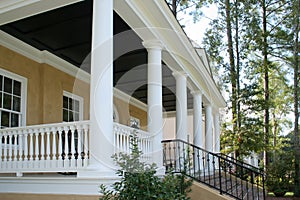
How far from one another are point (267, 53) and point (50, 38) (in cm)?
1347

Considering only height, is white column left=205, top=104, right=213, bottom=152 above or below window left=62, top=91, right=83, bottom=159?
below

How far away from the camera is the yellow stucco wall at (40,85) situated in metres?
7.55

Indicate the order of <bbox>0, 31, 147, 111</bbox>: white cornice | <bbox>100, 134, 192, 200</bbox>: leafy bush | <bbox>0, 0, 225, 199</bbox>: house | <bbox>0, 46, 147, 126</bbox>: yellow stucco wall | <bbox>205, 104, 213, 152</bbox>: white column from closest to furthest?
1. <bbox>100, 134, 192, 200</bbox>: leafy bush
2. <bbox>0, 0, 225, 199</bbox>: house
3. <bbox>0, 31, 147, 111</bbox>: white cornice
4. <bbox>0, 46, 147, 126</bbox>: yellow stucco wall
5. <bbox>205, 104, 213, 152</bbox>: white column

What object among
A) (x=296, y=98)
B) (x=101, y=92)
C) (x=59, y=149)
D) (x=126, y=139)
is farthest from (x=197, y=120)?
(x=296, y=98)

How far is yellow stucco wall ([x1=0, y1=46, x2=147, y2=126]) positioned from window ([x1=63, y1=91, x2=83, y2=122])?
19 centimetres

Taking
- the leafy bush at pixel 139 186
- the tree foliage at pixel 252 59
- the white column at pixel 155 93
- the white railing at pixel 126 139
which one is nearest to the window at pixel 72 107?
the white column at pixel 155 93

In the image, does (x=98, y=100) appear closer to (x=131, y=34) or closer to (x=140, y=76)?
(x=131, y=34)

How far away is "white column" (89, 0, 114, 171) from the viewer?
451 centimetres

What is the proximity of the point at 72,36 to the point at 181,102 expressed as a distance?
137 inches

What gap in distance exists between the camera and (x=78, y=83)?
9883 millimetres

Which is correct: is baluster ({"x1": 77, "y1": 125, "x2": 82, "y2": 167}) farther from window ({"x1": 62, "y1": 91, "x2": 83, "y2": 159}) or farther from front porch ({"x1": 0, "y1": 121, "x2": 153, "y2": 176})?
window ({"x1": 62, "y1": 91, "x2": 83, "y2": 159})

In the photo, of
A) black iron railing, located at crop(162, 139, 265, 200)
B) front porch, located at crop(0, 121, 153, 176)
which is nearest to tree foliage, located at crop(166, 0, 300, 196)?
black iron railing, located at crop(162, 139, 265, 200)

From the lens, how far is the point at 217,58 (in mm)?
18969

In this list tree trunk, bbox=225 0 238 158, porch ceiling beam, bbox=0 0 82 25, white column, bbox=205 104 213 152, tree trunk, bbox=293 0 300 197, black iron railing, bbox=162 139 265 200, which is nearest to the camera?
porch ceiling beam, bbox=0 0 82 25
